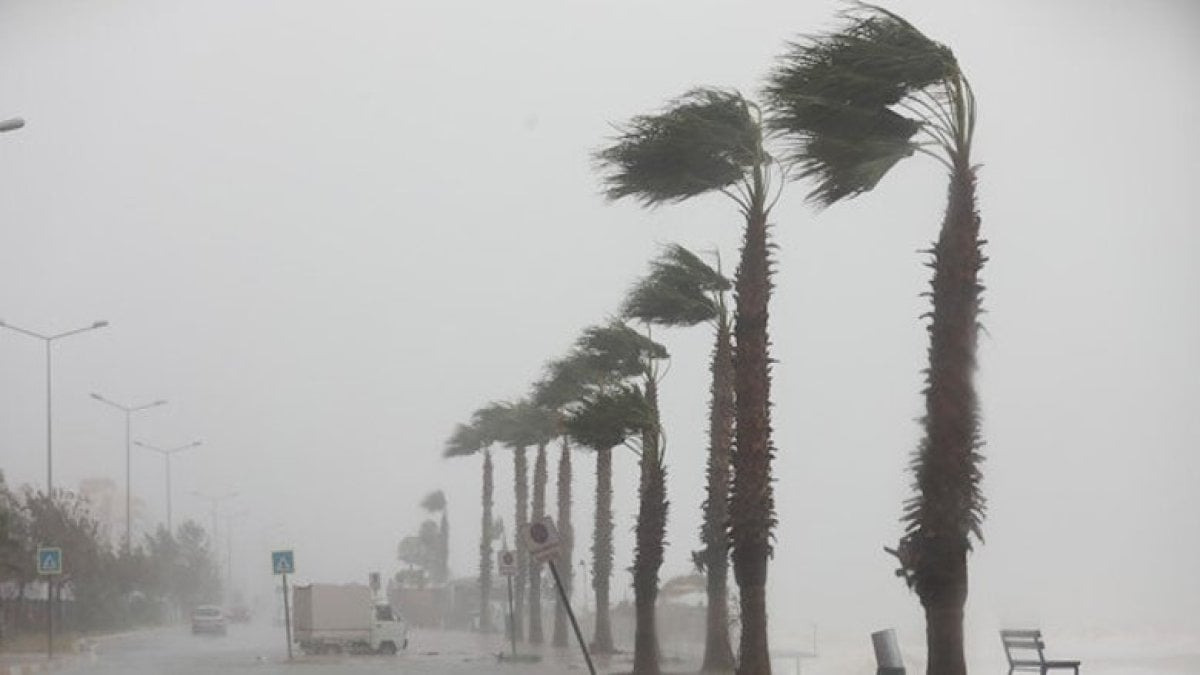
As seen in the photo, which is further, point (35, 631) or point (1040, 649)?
point (35, 631)

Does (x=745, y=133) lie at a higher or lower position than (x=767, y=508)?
higher

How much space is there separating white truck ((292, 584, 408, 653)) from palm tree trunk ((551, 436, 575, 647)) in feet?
20.2

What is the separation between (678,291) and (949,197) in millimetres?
14867

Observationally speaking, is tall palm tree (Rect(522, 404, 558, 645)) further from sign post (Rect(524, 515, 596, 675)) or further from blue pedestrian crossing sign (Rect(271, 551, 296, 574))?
sign post (Rect(524, 515, 596, 675))

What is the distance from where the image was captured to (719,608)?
125 feet

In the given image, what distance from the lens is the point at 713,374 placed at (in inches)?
1476

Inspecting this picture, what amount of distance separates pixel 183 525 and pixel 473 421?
73.5 meters

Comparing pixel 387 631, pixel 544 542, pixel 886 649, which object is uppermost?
pixel 544 542

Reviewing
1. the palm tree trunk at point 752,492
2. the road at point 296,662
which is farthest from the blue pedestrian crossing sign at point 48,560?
the palm tree trunk at point 752,492

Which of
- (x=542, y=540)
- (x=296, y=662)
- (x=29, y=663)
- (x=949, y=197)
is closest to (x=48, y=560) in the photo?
(x=29, y=663)

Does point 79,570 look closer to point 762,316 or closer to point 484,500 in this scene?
point 484,500

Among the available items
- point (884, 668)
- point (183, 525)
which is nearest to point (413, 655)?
point (884, 668)

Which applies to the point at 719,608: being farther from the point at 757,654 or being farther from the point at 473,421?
the point at 473,421

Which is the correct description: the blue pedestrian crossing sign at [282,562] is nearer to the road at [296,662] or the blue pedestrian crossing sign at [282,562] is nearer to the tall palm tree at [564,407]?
the road at [296,662]
